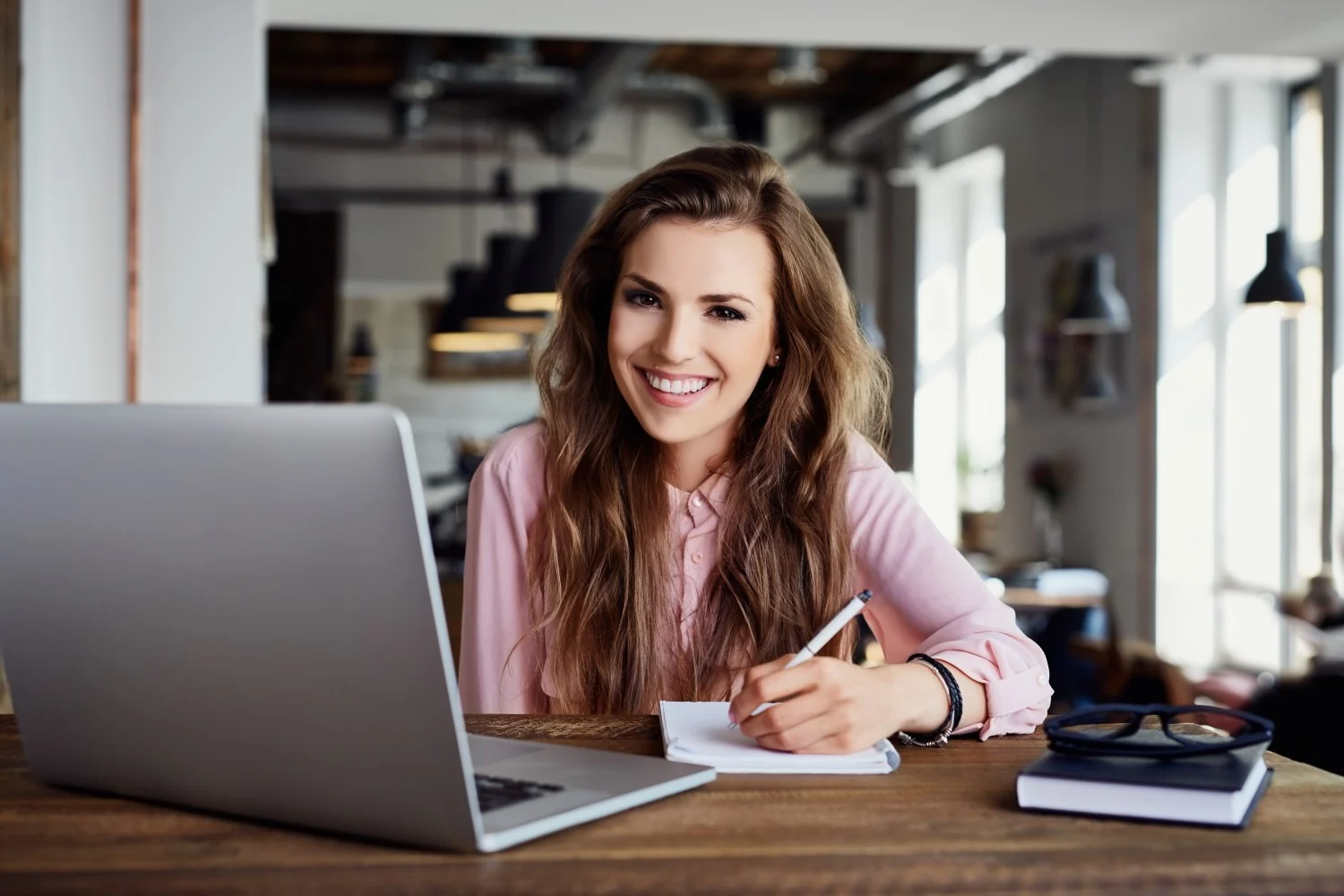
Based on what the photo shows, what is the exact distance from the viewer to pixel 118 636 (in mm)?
957

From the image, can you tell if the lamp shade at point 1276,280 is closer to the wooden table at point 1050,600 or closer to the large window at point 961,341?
the wooden table at point 1050,600

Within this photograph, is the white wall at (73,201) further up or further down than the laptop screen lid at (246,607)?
further up

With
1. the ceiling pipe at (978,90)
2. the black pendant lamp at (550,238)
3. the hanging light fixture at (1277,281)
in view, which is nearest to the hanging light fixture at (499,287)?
the black pendant lamp at (550,238)

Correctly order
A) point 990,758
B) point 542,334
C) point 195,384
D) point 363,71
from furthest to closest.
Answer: point 363,71 → point 195,384 → point 542,334 → point 990,758

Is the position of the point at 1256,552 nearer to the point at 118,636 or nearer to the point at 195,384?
the point at 195,384

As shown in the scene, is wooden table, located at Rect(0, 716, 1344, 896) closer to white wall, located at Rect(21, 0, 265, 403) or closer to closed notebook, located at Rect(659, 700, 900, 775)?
closed notebook, located at Rect(659, 700, 900, 775)

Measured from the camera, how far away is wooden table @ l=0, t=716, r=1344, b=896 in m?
0.80

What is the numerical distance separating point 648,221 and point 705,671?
1.77 feet

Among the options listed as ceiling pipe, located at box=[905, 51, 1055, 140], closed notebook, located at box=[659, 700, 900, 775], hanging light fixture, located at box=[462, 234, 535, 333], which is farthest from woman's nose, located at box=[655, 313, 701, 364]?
ceiling pipe, located at box=[905, 51, 1055, 140]

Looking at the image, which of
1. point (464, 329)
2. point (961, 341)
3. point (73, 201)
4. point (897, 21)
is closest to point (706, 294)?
point (73, 201)

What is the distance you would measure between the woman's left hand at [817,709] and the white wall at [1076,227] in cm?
620

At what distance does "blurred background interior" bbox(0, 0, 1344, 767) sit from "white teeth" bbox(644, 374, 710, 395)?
Result: 796mm

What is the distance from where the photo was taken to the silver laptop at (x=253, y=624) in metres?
0.82

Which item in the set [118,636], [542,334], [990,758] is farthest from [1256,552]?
[118,636]
